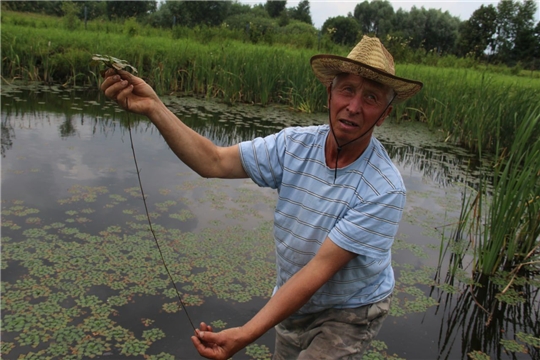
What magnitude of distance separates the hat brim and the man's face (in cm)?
3

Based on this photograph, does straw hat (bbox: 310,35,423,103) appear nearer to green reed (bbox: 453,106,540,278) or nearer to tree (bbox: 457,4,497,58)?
green reed (bbox: 453,106,540,278)

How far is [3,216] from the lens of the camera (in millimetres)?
3146

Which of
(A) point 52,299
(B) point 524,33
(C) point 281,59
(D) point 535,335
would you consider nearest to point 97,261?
(A) point 52,299

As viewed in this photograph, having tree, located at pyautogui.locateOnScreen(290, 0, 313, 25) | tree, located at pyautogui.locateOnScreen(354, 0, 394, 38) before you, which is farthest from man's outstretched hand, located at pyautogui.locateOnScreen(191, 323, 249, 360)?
tree, located at pyautogui.locateOnScreen(290, 0, 313, 25)

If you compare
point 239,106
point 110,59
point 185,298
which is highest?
point 110,59

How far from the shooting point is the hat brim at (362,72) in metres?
1.27

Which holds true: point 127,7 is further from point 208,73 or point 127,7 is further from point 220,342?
point 220,342

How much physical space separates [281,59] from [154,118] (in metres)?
Answer: 6.80

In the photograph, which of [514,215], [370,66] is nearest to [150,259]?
[370,66]

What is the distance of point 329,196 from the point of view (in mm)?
1355

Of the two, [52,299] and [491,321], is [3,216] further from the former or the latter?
[491,321]

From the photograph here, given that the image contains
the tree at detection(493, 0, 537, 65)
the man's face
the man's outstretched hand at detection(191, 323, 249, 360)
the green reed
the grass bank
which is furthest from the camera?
the tree at detection(493, 0, 537, 65)

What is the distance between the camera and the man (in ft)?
4.13

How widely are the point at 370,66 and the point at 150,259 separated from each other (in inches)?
84.0
